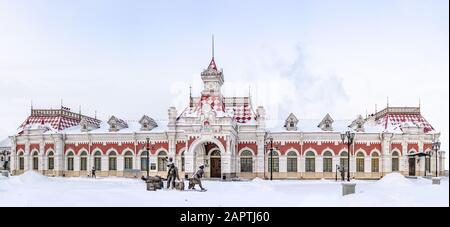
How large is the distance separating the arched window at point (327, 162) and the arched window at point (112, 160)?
1991 centimetres

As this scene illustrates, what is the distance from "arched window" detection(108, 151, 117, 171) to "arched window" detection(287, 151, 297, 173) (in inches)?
653

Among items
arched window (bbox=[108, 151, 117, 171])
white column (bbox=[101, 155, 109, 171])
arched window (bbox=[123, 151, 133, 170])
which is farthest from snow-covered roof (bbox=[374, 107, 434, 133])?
white column (bbox=[101, 155, 109, 171])

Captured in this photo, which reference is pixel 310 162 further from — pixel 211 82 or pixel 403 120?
→ pixel 211 82

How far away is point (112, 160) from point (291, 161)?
17.2 m

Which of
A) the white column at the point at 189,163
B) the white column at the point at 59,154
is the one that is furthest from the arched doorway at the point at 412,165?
the white column at the point at 59,154

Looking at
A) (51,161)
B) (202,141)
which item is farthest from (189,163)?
(51,161)

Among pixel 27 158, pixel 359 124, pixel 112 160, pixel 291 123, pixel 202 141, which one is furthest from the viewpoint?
pixel 27 158

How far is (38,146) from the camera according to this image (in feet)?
151

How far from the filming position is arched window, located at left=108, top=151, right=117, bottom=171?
146 feet

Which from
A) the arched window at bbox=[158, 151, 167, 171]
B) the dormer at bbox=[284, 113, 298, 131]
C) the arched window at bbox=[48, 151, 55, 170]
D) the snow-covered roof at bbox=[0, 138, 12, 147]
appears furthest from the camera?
the snow-covered roof at bbox=[0, 138, 12, 147]

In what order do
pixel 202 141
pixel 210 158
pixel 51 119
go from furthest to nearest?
1. pixel 51 119
2. pixel 210 158
3. pixel 202 141

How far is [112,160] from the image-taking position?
44.7 meters

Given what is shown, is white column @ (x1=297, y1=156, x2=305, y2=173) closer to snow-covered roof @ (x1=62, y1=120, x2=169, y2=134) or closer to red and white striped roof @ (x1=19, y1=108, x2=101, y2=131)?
snow-covered roof @ (x1=62, y1=120, x2=169, y2=134)
